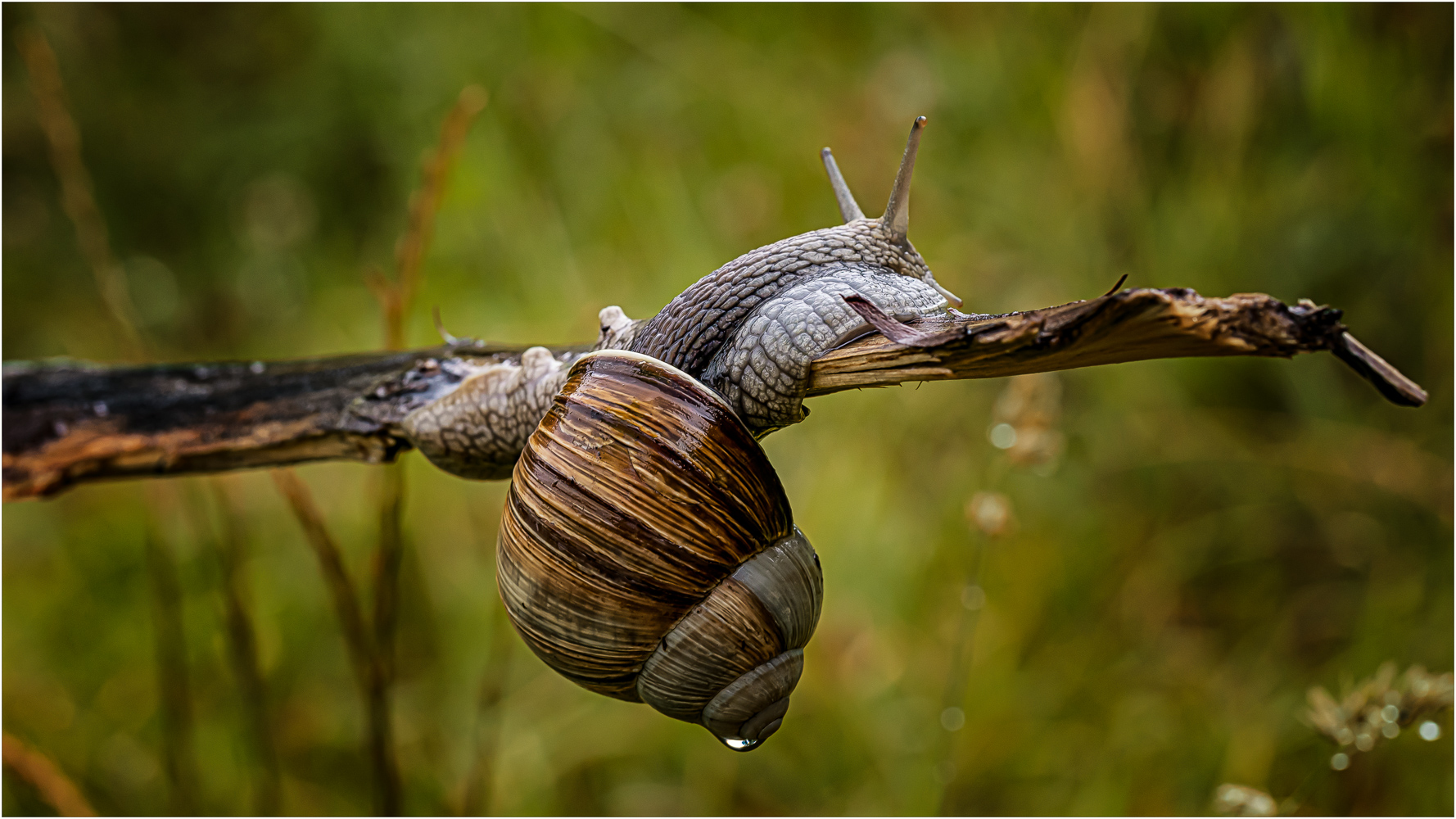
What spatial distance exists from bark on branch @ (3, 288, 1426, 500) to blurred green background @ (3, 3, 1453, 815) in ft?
1.16

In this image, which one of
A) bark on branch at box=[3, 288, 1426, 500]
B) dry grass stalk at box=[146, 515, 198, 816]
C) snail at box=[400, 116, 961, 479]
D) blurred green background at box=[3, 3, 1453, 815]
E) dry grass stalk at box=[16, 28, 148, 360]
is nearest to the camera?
bark on branch at box=[3, 288, 1426, 500]

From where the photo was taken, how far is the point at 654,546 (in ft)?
3.65

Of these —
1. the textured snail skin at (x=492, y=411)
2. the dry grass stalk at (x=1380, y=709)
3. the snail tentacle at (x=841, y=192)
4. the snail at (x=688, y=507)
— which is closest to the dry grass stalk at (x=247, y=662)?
the textured snail skin at (x=492, y=411)

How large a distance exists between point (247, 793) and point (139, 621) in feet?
2.35

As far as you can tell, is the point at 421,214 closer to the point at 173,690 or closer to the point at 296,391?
the point at 296,391

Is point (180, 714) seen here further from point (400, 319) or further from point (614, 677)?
point (614, 677)

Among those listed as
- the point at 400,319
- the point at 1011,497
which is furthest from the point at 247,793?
the point at 1011,497

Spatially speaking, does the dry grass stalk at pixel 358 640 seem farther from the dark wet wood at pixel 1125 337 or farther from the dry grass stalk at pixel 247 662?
the dark wet wood at pixel 1125 337

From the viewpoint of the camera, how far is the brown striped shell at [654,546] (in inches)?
44.0

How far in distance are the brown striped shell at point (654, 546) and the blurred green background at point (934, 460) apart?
0.68m

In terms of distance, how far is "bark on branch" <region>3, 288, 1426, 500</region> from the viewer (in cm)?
96

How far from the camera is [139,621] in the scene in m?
2.52

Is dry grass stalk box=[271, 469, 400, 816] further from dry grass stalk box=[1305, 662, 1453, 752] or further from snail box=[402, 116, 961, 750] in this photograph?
dry grass stalk box=[1305, 662, 1453, 752]

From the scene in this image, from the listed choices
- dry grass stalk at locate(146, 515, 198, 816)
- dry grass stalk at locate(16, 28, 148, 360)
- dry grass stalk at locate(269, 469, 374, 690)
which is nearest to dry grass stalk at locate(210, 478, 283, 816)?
dry grass stalk at locate(146, 515, 198, 816)
